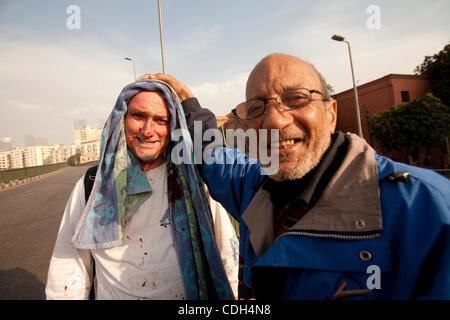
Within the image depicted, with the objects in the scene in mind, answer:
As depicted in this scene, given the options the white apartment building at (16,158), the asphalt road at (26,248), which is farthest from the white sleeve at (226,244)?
the white apartment building at (16,158)

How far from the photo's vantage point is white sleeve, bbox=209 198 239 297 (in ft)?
6.17

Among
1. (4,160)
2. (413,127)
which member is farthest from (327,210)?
(4,160)

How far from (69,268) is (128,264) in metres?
0.42

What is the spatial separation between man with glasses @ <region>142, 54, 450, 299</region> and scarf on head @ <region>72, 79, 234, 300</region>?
324mm

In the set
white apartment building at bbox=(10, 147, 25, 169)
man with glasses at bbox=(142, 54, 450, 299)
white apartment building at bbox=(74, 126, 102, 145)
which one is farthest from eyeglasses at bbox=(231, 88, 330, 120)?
white apartment building at bbox=(10, 147, 25, 169)

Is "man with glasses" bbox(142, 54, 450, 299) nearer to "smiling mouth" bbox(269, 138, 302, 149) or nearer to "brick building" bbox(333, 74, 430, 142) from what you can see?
"smiling mouth" bbox(269, 138, 302, 149)

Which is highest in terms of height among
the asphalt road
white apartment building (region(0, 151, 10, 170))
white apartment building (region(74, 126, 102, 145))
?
white apartment building (region(74, 126, 102, 145))

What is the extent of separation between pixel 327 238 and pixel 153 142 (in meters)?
1.40

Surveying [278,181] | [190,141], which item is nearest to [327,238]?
[278,181]

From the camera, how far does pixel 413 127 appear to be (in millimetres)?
15344

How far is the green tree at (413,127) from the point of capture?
15.1 m

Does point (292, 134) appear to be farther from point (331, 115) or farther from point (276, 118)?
point (331, 115)

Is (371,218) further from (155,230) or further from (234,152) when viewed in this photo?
(155,230)

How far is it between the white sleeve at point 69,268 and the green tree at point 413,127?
741 inches
